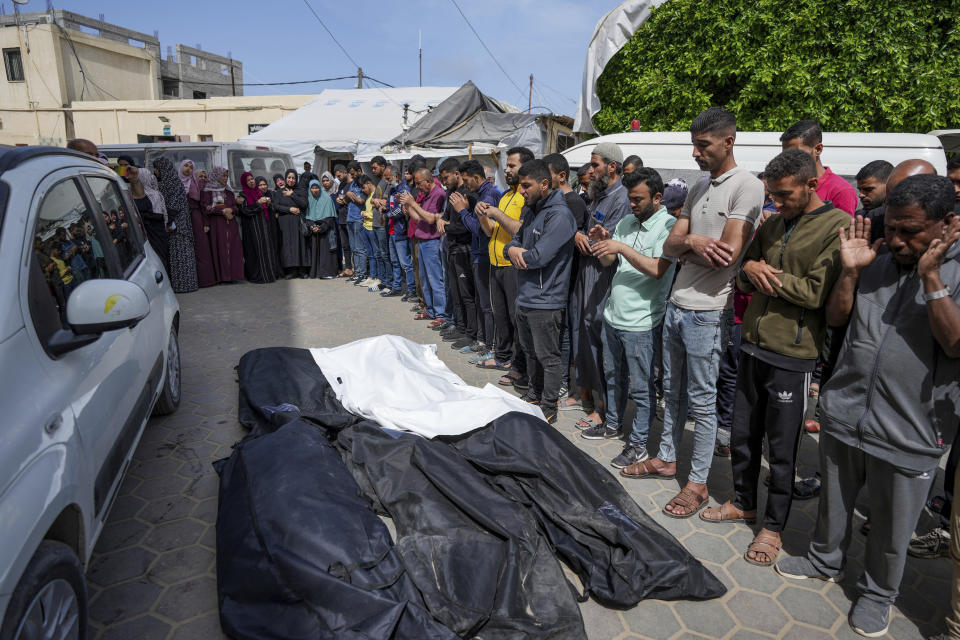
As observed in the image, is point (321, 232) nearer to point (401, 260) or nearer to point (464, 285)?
point (401, 260)

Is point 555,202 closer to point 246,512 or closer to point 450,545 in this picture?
point 450,545

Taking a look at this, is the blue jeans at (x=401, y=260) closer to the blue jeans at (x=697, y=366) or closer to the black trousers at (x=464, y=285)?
the black trousers at (x=464, y=285)

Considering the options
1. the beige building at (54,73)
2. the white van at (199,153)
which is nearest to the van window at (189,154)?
the white van at (199,153)

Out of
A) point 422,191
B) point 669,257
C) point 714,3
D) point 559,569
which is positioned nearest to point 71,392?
point 559,569

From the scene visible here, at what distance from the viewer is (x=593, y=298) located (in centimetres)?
443

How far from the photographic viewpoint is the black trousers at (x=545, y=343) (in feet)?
14.0

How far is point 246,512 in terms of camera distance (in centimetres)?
262

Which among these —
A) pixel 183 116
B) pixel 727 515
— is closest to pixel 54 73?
pixel 183 116

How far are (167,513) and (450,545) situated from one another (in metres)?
1.82

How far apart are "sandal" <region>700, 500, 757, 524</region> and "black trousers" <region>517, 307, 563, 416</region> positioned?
4.81 ft

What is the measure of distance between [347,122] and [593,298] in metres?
15.7

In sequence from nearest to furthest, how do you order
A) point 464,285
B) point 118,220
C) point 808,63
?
point 118,220, point 464,285, point 808,63

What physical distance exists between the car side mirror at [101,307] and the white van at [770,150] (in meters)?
6.60

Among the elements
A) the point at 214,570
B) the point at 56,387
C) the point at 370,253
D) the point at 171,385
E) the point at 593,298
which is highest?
the point at 56,387
